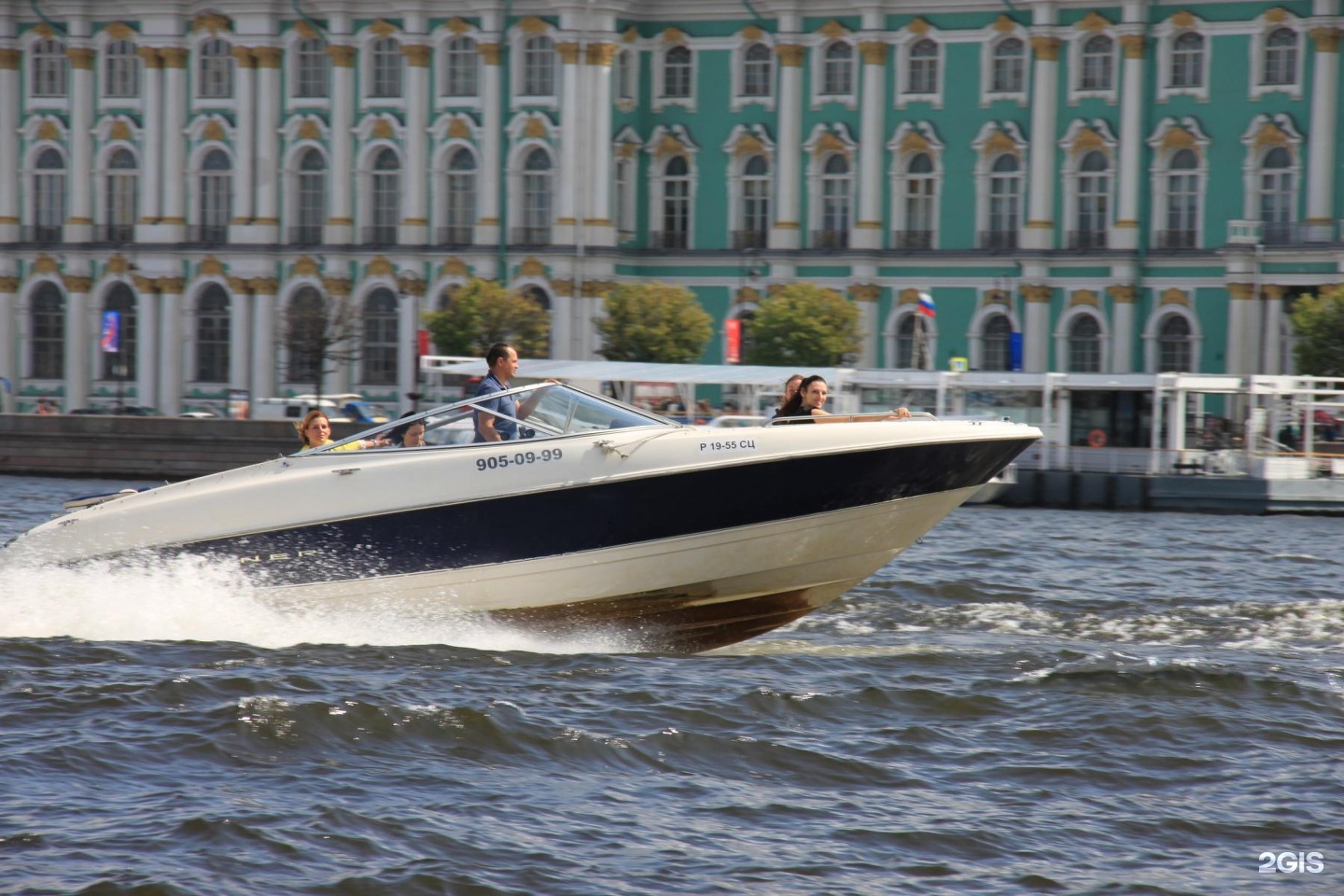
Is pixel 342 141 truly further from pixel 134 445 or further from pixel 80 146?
pixel 134 445

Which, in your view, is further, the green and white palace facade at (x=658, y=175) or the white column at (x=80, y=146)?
the white column at (x=80, y=146)

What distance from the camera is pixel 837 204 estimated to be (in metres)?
56.1

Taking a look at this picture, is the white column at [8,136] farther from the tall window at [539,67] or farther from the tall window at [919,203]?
the tall window at [919,203]

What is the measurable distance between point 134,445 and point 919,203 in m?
23.0

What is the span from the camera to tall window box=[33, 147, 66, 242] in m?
62.3

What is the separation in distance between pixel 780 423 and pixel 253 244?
4982 centimetres

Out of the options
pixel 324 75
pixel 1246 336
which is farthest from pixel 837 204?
pixel 324 75

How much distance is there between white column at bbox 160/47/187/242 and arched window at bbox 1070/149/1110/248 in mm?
27472

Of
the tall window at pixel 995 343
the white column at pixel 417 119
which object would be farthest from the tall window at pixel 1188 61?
the white column at pixel 417 119

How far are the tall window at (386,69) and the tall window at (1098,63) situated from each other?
20.2 m

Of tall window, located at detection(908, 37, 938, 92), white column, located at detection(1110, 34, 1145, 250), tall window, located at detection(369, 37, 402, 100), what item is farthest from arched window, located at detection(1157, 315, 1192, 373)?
tall window, located at detection(369, 37, 402, 100)

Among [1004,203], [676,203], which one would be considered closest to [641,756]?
[1004,203]

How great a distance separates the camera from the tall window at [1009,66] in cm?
5366

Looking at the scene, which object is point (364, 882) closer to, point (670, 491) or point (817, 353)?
point (670, 491)
